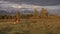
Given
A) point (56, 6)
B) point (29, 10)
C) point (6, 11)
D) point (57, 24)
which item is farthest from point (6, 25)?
point (56, 6)

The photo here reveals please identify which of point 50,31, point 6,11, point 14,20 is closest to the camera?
point 50,31

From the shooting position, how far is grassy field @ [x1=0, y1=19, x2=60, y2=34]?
Answer: 2.35 meters

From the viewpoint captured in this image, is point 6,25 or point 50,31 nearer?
point 50,31

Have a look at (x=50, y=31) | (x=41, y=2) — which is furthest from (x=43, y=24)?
(x=41, y=2)

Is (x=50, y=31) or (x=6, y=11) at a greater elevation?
(x=6, y=11)

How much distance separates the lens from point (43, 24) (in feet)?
8.46

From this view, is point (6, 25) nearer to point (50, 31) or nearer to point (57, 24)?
point (50, 31)

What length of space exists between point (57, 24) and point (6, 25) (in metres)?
1.12

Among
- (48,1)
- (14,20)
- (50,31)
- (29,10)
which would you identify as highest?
(48,1)

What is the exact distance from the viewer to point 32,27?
2.47 m

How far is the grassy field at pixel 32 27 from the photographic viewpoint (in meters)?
2.35

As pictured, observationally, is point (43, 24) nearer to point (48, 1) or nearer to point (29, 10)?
point (29, 10)

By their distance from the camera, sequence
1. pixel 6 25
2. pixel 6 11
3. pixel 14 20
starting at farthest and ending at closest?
pixel 6 11 < pixel 14 20 < pixel 6 25

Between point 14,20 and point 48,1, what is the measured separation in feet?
3.37
